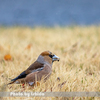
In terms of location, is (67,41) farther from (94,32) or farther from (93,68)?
(93,68)

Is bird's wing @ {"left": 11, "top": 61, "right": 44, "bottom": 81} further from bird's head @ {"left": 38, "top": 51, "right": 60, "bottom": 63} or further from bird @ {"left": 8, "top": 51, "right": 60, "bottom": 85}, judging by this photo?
bird's head @ {"left": 38, "top": 51, "right": 60, "bottom": 63}

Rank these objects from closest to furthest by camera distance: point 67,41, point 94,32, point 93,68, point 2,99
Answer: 1. point 2,99
2. point 93,68
3. point 67,41
4. point 94,32

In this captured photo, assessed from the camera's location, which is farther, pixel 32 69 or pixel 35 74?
pixel 32 69

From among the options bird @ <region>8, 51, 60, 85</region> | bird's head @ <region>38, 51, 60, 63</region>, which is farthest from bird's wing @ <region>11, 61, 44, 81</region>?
bird's head @ <region>38, 51, 60, 63</region>

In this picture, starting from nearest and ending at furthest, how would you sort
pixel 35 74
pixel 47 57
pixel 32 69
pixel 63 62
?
pixel 35 74 < pixel 32 69 < pixel 47 57 < pixel 63 62

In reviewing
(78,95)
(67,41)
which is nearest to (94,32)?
(67,41)

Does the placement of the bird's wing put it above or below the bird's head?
below

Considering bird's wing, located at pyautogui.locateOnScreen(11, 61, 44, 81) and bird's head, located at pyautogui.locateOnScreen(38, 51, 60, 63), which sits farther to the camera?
bird's head, located at pyautogui.locateOnScreen(38, 51, 60, 63)

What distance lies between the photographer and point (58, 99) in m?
3.41

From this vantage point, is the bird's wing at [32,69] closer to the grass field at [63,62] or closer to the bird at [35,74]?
the bird at [35,74]

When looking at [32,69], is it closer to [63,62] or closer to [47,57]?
[47,57]

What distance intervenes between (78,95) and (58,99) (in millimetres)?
330

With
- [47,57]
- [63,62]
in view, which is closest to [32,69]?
[47,57]

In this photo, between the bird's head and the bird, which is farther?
the bird's head
